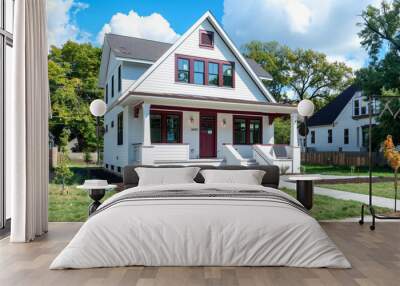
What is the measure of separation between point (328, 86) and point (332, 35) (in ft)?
4.55

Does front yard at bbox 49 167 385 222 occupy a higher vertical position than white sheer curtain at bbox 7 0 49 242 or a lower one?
lower

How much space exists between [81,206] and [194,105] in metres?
3.59

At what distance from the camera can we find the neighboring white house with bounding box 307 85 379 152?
12.1 meters

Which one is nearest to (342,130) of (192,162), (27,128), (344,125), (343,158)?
(344,125)

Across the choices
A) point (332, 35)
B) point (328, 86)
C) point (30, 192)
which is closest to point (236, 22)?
point (332, 35)

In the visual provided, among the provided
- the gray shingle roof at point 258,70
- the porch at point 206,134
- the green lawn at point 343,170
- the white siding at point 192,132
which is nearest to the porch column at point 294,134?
the porch at point 206,134

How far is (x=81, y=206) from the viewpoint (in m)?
→ 5.14

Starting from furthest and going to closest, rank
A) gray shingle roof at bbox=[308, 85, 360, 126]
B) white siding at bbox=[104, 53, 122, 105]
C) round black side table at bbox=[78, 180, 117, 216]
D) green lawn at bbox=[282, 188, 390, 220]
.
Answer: gray shingle roof at bbox=[308, 85, 360, 126]
white siding at bbox=[104, 53, 122, 105]
green lawn at bbox=[282, 188, 390, 220]
round black side table at bbox=[78, 180, 117, 216]

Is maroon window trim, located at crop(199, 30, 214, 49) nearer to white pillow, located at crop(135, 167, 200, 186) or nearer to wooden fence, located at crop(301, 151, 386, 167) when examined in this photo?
wooden fence, located at crop(301, 151, 386, 167)

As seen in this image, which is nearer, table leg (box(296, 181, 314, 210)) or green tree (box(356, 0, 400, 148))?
table leg (box(296, 181, 314, 210))

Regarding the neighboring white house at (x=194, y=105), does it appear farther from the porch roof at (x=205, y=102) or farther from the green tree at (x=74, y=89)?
the green tree at (x=74, y=89)

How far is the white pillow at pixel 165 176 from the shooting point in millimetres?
4035

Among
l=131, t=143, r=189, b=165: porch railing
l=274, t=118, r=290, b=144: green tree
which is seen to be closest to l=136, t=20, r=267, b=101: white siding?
l=274, t=118, r=290, b=144: green tree

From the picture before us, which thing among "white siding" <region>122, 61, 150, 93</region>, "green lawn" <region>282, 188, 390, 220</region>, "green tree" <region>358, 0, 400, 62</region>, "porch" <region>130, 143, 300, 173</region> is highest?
"green tree" <region>358, 0, 400, 62</region>
